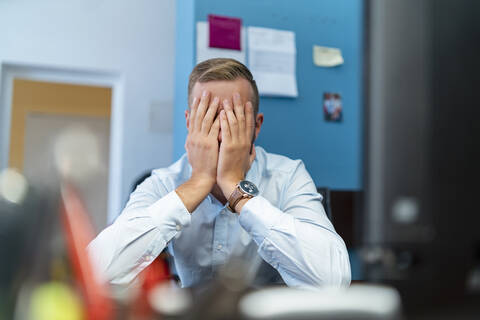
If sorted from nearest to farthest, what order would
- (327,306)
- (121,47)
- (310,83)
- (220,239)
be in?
1. (327,306)
2. (220,239)
3. (310,83)
4. (121,47)

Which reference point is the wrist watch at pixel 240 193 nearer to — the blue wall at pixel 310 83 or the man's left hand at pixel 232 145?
the man's left hand at pixel 232 145

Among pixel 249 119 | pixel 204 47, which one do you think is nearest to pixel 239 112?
pixel 249 119

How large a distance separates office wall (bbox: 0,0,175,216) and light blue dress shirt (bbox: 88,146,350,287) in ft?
6.57

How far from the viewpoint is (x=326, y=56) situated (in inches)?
71.4

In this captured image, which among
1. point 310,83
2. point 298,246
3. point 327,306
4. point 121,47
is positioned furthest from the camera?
point 121,47

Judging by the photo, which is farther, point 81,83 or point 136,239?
point 81,83

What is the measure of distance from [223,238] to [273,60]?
81 cm

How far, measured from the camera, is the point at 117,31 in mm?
3166

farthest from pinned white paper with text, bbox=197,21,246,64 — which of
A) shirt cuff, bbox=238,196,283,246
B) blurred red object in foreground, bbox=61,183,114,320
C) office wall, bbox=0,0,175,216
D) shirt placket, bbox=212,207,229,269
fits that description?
office wall, bbox=0,0,175,216

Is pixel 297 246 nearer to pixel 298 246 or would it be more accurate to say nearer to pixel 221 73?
pixel 298 246

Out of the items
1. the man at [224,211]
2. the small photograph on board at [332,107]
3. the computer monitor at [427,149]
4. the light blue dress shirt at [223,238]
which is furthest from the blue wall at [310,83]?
the computer monitor at [427,149]

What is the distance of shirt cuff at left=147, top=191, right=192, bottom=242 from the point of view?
1014 millimetres

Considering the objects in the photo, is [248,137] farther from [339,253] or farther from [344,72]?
[344,72]

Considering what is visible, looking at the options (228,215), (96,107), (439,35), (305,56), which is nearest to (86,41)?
(96,107)
